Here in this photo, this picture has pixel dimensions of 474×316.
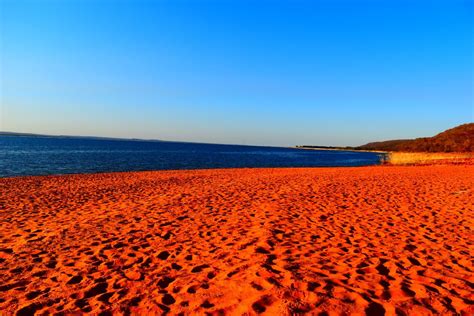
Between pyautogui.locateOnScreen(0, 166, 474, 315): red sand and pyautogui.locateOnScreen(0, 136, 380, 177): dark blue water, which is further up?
pyautogui.locateOnScreen(0, 166, 474, 315): red sand

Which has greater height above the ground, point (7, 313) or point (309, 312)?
point (309, 312)

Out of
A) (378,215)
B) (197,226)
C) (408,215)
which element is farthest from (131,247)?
(408,215)

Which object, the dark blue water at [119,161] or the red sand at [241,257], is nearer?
the red sand at [241,257]

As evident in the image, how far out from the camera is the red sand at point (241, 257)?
12.8 feet

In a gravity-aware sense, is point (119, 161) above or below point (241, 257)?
below

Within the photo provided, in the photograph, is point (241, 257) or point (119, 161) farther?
point (119, 161)

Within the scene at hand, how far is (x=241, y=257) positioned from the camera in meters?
5.50

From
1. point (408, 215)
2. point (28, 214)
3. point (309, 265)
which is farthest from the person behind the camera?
point (28, 214)

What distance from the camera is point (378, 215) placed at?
28.8ft

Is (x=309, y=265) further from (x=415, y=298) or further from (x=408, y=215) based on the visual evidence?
(x=408, y=215)

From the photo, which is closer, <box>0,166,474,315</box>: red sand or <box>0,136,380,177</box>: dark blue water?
<box>0,166,474,315</box>: red sand

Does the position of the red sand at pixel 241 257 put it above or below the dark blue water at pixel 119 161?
above

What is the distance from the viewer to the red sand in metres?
3.91

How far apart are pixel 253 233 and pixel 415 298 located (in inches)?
146
